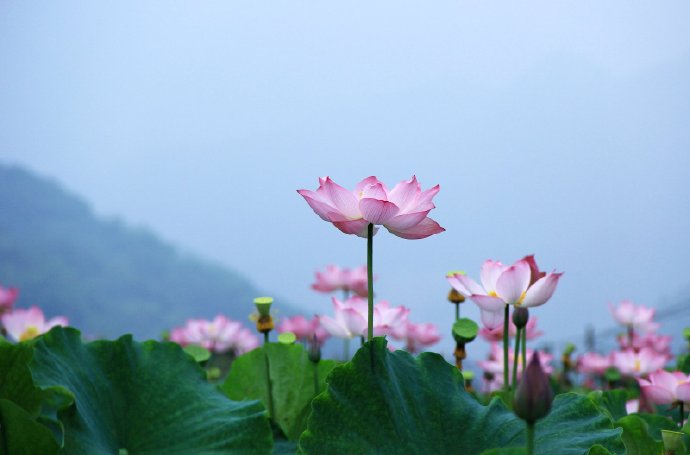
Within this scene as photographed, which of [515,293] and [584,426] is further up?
[515,293]

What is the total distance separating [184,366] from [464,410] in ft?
1.06

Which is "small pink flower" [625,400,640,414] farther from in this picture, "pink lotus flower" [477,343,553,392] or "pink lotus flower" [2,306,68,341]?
"pink lotus flower" [2,306,68,341]

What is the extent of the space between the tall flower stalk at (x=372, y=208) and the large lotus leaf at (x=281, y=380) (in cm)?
29

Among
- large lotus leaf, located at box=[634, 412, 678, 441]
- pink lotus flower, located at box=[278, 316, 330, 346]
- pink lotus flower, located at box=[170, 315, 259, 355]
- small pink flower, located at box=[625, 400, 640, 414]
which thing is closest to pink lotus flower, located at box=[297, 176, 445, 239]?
large lotus leaf, located at box=[634, 412, 678, 441]

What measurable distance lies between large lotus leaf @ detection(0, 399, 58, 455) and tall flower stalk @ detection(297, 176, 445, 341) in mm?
304

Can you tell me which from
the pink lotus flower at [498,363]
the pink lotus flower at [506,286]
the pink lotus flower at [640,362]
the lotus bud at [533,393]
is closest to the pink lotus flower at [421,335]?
the pink lotus flower at [498,363]

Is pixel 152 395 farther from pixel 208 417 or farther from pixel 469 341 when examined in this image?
pixel 469 341

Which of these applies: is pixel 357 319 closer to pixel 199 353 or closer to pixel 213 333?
pixel 199 353

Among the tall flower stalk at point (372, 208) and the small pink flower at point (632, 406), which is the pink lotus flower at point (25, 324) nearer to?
the tall flower stalk at point (372, 208)

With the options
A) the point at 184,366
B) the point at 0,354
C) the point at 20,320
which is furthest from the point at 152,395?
the point at 20,320

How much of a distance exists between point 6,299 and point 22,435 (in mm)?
1110

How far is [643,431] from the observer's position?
2.21 feet

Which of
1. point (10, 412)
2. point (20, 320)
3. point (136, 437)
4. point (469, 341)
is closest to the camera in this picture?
point (10, 412)

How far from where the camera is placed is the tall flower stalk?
0.68m
